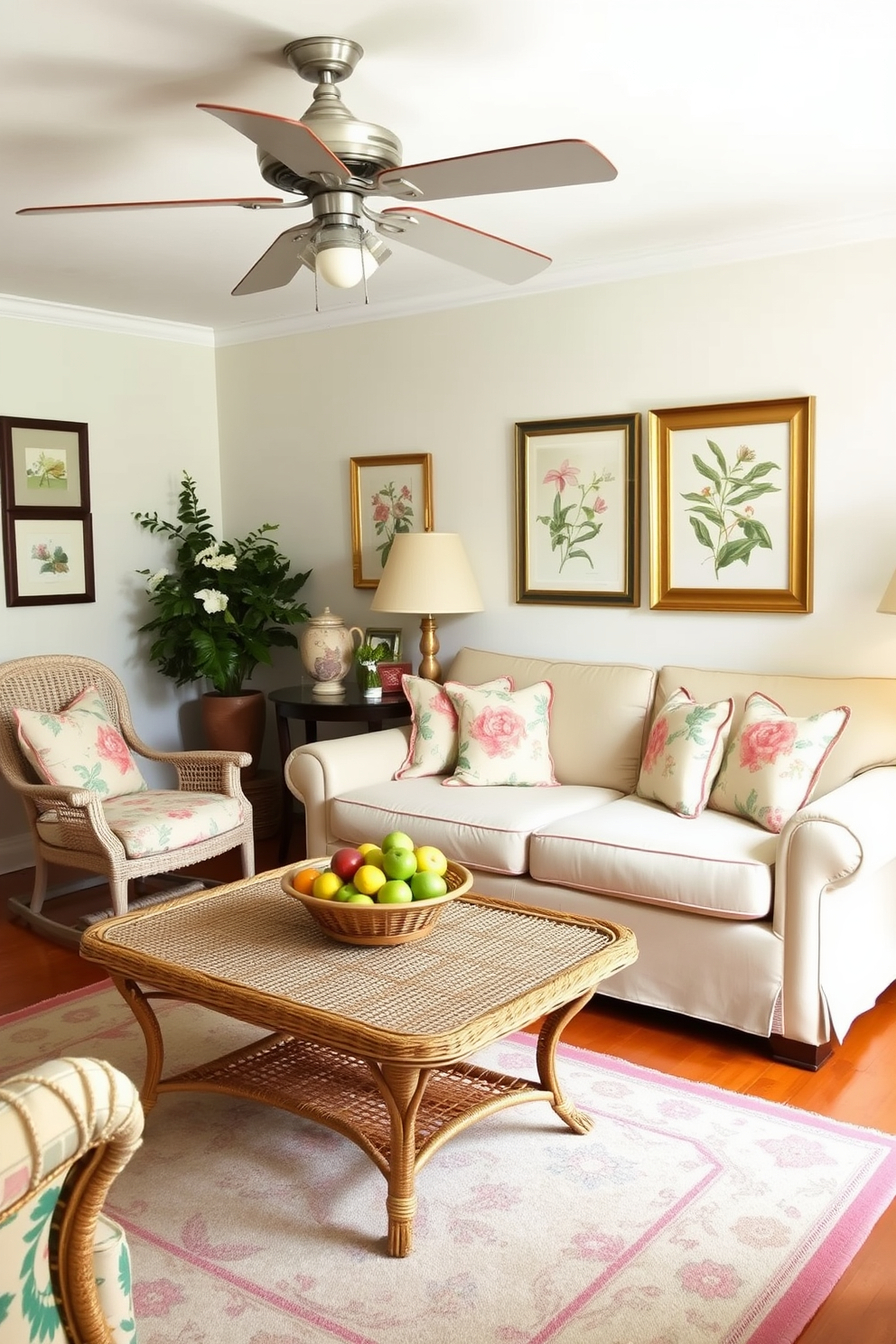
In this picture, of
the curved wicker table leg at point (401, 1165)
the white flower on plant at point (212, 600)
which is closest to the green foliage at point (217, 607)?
the white flower on plant at point (212, 600)

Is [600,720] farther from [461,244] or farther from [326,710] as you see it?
[461,244]

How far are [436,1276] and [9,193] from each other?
120 inches

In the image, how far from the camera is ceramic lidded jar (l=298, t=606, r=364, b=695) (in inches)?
192

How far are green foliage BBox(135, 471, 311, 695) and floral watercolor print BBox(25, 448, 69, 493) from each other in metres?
0.43

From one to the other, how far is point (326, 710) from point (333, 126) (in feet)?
8.39

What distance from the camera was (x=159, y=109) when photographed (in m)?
2.79

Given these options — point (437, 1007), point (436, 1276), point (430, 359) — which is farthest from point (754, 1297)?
point (430, 359)

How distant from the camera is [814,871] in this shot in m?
3.00

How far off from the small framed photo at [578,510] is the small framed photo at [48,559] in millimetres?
1936

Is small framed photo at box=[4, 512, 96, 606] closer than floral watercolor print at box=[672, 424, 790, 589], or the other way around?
floral watercolor print at box=[672, 424, 790, 589]

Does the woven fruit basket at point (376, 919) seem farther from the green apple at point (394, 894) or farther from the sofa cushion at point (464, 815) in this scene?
the sofa cushion at point (464, 815)

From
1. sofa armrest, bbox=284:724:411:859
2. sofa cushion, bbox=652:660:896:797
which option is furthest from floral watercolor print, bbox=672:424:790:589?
sofa armrest, bbox=284:724:411:859

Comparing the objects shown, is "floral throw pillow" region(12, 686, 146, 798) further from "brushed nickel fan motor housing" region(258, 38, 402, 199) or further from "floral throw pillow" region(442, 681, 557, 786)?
"brushed nickel fan motor housing" region(258, 38, 402, 199)

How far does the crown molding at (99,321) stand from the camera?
4.83m
